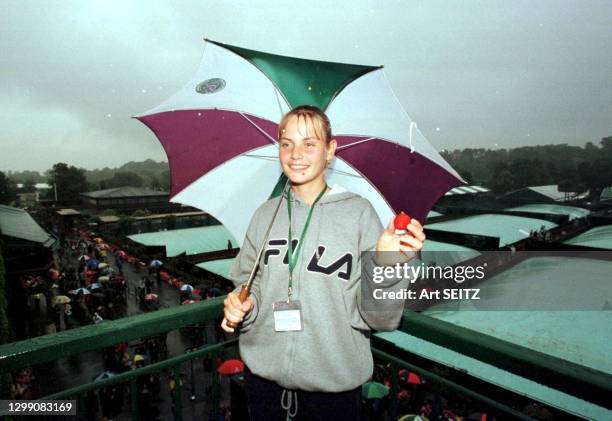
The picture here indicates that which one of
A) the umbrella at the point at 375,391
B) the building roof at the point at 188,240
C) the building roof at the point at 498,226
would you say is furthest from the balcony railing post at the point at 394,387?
the building roof at the point at 498,226

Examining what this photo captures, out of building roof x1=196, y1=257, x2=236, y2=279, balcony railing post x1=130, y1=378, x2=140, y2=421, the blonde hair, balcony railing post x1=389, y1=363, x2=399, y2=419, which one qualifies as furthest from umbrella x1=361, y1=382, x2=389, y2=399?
building roof x1=196, y1=257, x2=236, y2=279

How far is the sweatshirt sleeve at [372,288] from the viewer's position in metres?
1.32

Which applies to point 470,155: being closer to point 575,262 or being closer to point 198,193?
point 575,262

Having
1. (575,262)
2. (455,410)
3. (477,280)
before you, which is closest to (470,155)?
(575,262)

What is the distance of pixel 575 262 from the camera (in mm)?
24406

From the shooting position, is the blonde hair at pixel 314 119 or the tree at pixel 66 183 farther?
the tree at pixel 66 183

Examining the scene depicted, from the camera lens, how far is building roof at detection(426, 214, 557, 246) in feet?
98.0

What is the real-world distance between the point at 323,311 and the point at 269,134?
59.2 inches

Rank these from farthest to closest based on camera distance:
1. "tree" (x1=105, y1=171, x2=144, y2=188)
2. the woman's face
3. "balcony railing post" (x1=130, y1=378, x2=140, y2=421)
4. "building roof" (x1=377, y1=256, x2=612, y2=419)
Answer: "tree" (x1=105, y1=171, x2=144, y2=188) → "building roof" (x1=377, y1=256, x2=612, y2=419) → "balcony railing post" (x1=130, y1=378, x2=140, y2=421) → the woman's face

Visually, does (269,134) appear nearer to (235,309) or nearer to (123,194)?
(235,309)

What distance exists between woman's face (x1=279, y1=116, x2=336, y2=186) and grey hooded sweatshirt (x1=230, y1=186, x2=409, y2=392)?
16 cm

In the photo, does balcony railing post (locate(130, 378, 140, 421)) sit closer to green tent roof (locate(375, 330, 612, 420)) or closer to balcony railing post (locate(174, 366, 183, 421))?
balcony railing post (locate(174, 366, 183, 421))

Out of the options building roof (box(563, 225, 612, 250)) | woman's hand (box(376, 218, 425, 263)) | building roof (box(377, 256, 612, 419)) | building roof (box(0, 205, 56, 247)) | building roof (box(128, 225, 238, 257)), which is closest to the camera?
woman's hand (box(376, 218, 425, 263))

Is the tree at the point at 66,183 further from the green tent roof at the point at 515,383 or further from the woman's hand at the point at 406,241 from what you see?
the woman's hand at the point at 406,241
